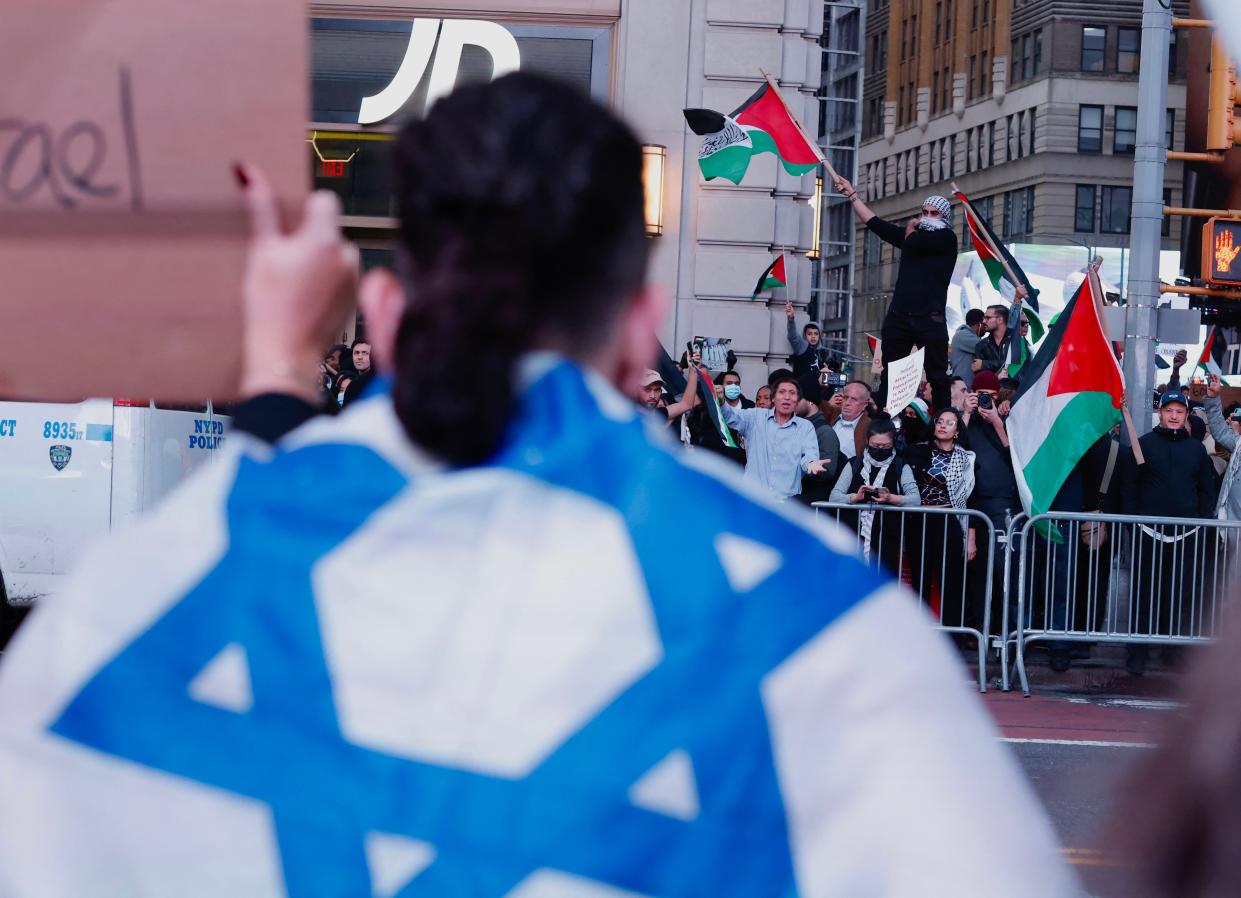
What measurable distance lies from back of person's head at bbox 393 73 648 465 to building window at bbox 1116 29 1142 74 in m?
81.8

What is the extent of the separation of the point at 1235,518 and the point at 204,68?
11030 mm

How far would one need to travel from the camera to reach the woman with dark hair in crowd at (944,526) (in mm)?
11406

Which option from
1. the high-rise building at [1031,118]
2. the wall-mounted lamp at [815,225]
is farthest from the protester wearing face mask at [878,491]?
the high-rise building at [1031,118]

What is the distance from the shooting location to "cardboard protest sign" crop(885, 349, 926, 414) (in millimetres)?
12586

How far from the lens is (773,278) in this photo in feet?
58.9

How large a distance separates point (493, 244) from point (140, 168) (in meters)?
0.64

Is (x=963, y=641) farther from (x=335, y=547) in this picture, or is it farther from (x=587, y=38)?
(x=335, y=547)

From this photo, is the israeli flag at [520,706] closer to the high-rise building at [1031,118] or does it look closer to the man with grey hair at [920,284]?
the man with grey hair at [920,284]

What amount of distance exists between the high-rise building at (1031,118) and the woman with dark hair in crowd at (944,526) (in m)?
60.7

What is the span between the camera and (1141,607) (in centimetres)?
1165

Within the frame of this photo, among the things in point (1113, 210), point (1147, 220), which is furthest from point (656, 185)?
point (1113, 210)

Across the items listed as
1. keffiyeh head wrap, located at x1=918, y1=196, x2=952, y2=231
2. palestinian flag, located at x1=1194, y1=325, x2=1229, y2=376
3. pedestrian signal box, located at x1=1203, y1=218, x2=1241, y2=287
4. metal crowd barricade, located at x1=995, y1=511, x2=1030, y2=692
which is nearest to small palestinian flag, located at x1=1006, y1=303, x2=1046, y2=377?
pedestrian signal box, located at x1=1203, y1=218, x2=1241, y2=287

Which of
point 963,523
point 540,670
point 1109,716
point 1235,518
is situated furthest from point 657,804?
point 1235,518

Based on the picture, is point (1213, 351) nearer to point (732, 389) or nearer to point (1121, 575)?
point (732, 389)
